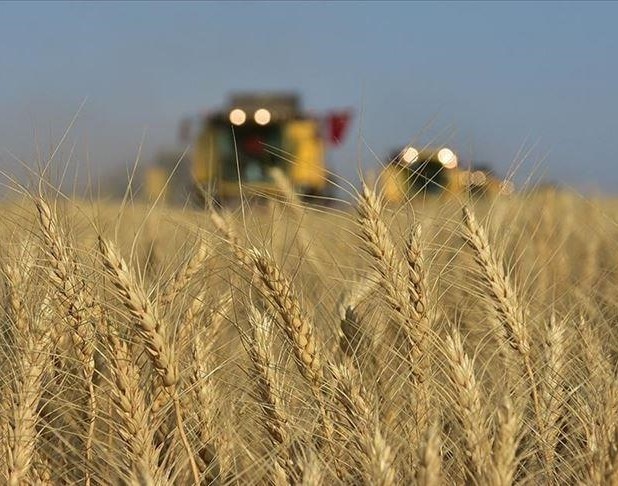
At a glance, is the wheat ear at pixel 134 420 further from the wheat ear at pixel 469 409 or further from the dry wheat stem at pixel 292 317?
the wheat ear at pixel 469 409

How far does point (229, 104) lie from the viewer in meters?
20.7

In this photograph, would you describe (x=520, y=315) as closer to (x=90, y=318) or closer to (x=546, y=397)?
(x=546, y=397)

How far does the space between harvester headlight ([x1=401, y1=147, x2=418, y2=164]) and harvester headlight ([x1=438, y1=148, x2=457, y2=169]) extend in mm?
132

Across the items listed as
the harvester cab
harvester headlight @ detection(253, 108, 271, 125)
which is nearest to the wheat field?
the harvester cab

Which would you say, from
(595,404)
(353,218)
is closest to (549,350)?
(595,404)

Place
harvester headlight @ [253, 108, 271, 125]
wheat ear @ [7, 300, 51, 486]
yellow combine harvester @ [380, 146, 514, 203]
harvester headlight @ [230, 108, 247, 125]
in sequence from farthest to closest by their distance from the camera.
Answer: harvester headlight @ [253, 108, 271, 125] < harvester headlight @ [230, 108, 247, 125] < yellow combine harvester @ [380, 146, 514, 203] < wheat ear @ [7, 300, 51, 486]

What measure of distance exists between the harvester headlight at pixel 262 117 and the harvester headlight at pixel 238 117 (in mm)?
206

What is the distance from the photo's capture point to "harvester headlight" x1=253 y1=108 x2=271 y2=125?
17953mm

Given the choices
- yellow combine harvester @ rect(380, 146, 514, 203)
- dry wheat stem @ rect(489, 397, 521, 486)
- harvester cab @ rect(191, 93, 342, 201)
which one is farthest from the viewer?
harvester cab @ rect(191, 93, 342, 201)

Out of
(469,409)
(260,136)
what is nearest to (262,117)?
(260,136)

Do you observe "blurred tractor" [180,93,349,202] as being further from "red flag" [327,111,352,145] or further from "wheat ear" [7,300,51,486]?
"wheat ear" [7,300,51,486]

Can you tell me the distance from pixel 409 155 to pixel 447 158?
0.72ft

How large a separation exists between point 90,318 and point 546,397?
2.99 feet

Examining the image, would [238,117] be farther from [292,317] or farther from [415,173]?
[292,317]
